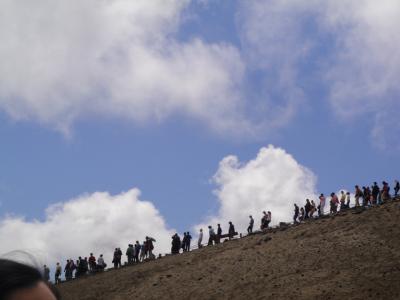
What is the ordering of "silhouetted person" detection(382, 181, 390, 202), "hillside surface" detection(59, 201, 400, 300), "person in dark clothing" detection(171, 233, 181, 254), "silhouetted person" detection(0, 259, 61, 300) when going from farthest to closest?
"person in dark clothing" detection(171, 233, 181, 254), "silhouetted person" detection(382, 181, 390, 202), "hillside surface" detection(59, 201, 400, 300), "silhouetted person" detection(0, 259, 61, 300)

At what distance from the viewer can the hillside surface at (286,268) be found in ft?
77.0

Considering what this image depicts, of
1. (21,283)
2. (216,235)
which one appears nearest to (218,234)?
A: (216,235)

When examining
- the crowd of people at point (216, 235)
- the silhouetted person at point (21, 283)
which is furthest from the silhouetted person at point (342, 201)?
the silhouetted person at point (21, 283)

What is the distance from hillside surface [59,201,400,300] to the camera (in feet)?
77.0

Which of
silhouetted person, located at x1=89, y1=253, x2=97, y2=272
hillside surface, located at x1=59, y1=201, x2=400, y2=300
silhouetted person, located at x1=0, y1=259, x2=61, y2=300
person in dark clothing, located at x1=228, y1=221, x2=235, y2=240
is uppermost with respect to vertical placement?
person in dark clothing, located at x1=228, y1=221, x2=235, y2=240

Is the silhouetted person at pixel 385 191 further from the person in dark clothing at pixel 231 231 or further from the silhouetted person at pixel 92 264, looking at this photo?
the silhouetted person at pixel 92 264

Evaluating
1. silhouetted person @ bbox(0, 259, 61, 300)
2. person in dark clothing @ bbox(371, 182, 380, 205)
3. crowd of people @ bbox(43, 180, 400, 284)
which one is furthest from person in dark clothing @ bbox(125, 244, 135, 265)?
silhouetted person @ bbox(0, 259, 61, 300)

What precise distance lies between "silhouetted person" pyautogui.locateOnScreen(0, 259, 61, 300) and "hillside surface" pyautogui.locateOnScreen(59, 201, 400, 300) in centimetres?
2139

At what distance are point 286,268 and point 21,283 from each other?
25940mm

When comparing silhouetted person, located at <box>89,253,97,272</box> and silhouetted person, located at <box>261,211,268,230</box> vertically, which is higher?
silhouetted person, located at <box>261,211,268,230</box>

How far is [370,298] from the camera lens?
2131 cm

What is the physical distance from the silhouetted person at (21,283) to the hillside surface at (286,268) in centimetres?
2139

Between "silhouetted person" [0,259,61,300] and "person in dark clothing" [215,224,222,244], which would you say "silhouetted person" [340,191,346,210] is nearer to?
"person in dark clothing" [215,224,222,244]

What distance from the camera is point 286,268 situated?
26.7 meters
